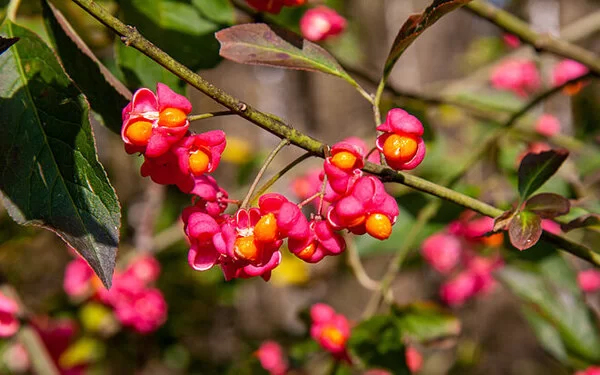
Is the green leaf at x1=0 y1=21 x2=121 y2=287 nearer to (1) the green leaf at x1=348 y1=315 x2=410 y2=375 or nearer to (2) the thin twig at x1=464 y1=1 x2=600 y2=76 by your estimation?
(1) the green leaf at x1=348 y1=315 x2=410 y2=375

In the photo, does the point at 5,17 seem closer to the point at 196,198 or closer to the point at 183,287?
the point at 196,198

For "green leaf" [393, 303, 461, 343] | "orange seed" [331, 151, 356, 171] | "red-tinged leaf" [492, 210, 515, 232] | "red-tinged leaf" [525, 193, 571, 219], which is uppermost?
"orange seed" [331, 151, 356, 171]

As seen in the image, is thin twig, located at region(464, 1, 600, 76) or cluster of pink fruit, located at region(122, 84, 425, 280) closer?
cluster of pink fruit, located at region(122, 84, 425, 280)

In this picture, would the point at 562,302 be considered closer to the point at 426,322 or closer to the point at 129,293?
the point at 426,322

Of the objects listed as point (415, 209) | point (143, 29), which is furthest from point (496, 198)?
point (143, 29)

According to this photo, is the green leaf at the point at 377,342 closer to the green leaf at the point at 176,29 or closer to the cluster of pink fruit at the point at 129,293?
the green leaf at the point at 176,29

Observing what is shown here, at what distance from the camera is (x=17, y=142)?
59 cm

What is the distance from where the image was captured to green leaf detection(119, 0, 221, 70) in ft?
2.58

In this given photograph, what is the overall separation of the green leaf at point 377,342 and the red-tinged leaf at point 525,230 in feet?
1.34

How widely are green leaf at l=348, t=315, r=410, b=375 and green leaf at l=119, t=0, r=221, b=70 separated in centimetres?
48

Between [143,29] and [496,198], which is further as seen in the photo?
[496,198]

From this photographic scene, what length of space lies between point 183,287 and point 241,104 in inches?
62.4

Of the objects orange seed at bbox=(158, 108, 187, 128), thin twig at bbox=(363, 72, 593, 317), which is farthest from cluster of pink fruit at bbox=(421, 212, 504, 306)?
orange seed at bbox=(158, 108, 187, 128)

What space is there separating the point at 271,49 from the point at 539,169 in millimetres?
317
